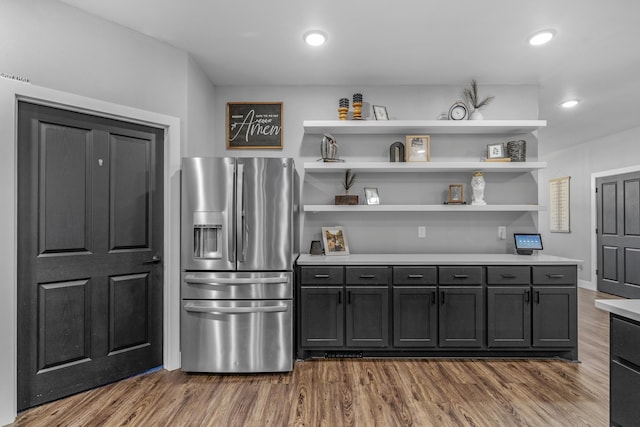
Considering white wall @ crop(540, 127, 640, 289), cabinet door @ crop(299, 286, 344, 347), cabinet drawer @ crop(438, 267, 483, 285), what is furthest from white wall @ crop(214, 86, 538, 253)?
white wall @ crop(540, 127, 640, 289)

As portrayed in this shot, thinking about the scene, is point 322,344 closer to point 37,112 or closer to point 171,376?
point 171,376

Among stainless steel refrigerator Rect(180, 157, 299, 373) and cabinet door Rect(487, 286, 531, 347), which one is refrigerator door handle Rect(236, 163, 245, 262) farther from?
cabinet door Rect(487, 286, 531, 347)

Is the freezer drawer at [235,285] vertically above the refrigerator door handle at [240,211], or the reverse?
the refrigerator door handle at [240,211]

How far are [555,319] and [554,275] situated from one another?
38 cm

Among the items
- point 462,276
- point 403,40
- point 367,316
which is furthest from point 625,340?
point 403,40

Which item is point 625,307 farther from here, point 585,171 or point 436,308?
point 585,171

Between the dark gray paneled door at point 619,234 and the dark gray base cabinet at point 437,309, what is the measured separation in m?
3.57

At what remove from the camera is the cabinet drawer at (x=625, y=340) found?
1.36m

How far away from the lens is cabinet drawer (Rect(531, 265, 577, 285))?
308cm

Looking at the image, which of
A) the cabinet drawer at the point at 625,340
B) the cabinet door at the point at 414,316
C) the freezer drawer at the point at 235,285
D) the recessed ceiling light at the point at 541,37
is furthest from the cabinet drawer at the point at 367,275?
the recessed ceiling light at the point at 541,37

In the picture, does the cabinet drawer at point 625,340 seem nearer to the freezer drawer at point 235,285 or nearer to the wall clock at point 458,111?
the freezer drawer at point 235,285

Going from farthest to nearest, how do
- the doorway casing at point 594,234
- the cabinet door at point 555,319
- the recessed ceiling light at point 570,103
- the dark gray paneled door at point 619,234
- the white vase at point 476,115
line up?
the doorway casing at point 594,234, the dark gray paneled door at point 619,234, the recessed ceiling light at point 570,103, the white vase at point 476,115, the cabinet door at point 555,319

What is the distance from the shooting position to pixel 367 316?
310cm

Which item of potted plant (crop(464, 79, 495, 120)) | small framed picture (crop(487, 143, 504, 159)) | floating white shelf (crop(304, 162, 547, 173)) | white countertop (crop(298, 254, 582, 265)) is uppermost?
potted plant (crop(464, 79, 495, 120))
